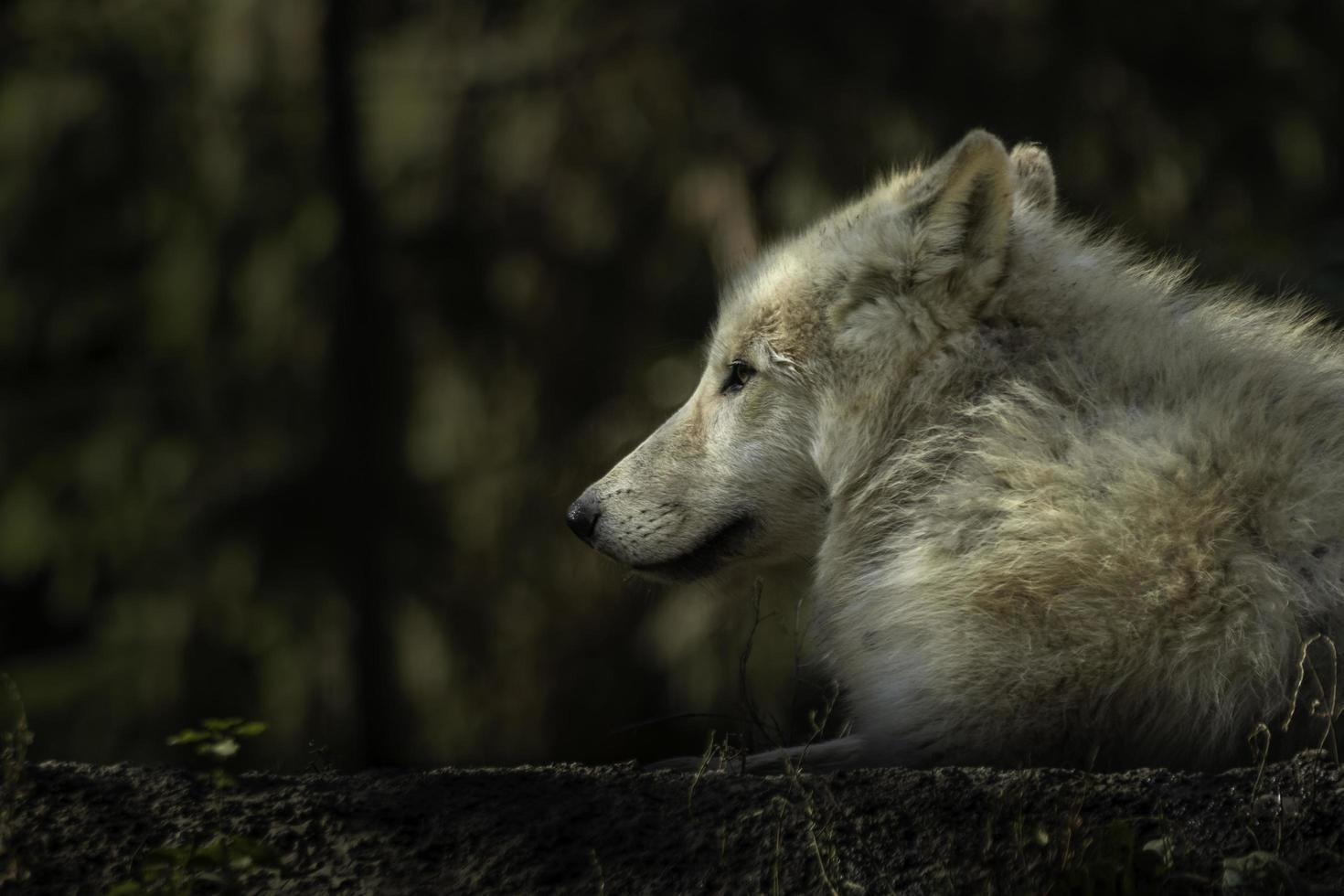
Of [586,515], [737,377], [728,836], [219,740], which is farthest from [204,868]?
[737,377]

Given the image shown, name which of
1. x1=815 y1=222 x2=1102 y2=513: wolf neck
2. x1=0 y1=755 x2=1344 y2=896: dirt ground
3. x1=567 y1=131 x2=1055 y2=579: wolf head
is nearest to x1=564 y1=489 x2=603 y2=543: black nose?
x1=567 y1=131 x2=1055 y2=579: wolf head

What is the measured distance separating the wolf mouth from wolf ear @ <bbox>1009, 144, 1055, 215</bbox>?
4.02 feet

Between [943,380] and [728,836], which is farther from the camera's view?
[943,380]

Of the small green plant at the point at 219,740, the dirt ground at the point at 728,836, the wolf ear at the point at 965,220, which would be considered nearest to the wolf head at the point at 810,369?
the wolf ear at the point at 965,220

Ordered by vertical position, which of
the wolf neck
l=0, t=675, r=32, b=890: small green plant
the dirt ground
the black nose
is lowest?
the dirt ground

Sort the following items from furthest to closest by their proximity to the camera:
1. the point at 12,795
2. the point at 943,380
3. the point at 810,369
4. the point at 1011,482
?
the point at 810,369 < the point at 943,380 < the point at 1011,482 < the point at 12,795

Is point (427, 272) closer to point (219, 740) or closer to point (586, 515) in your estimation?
point (586, 515)

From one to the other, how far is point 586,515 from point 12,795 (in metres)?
1.79

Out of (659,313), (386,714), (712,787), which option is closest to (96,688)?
(386,714)

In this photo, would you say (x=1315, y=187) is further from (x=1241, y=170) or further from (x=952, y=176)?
(x=952, y=176)

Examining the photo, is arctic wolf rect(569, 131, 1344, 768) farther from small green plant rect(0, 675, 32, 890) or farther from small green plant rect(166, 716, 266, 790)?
small green plant rect(0, 675, 32, 890)

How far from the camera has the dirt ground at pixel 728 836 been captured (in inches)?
94.4

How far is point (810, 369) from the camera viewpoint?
3982 millimetres

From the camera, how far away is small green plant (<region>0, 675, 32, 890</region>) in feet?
8.18
